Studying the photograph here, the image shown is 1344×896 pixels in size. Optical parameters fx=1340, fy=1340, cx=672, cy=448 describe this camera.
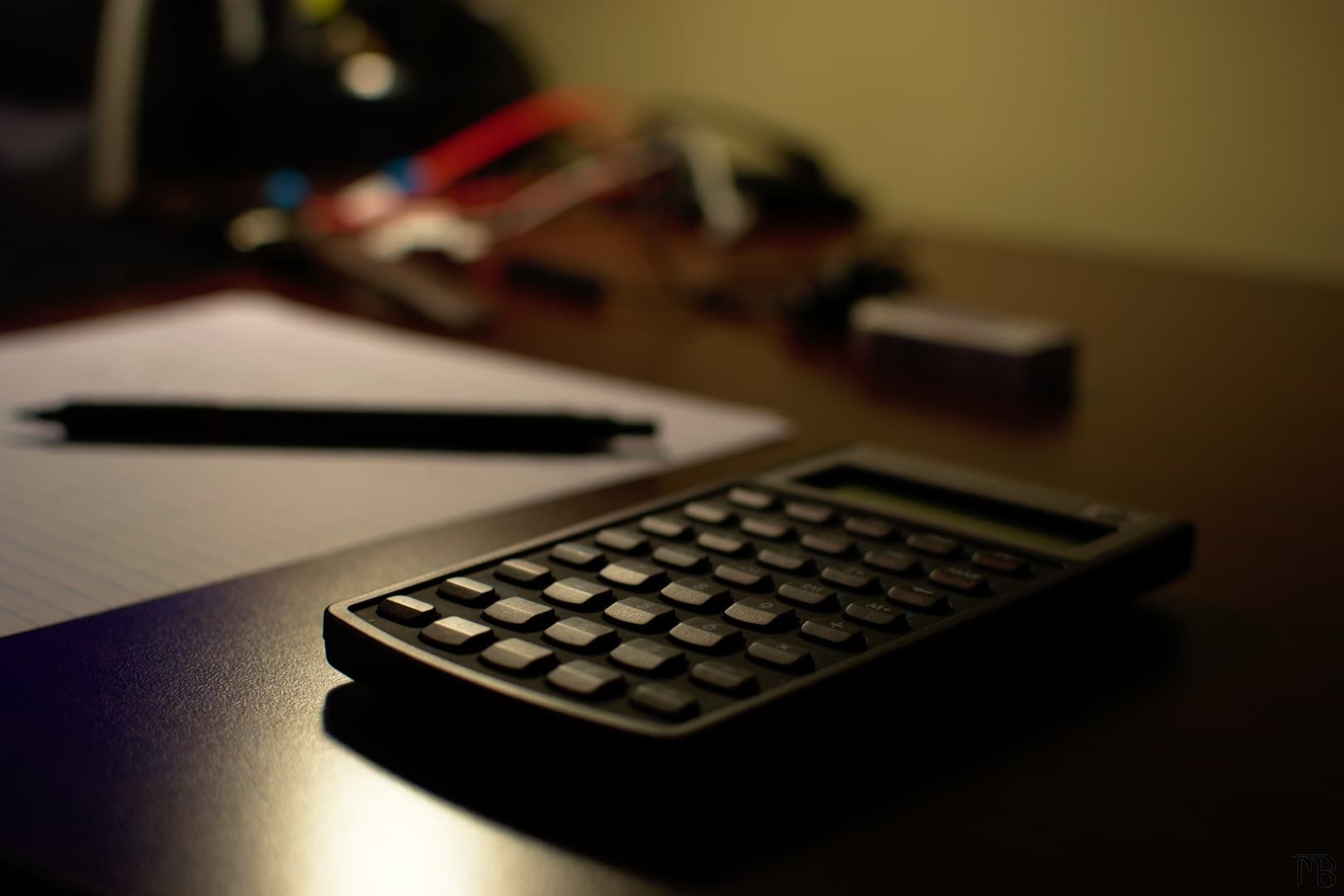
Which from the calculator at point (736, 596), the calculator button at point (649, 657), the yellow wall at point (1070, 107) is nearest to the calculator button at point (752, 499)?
the calculator at point (736, 596)

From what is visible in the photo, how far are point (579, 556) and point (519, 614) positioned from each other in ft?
0.13

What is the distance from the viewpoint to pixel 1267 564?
1.38 ft

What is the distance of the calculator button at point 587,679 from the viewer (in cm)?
28

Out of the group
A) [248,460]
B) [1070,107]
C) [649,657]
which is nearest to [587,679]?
[649,657]

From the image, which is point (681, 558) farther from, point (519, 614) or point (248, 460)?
point (248, 460)

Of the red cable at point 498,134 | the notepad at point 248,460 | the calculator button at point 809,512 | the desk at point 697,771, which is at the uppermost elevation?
the red cable at point 498,134

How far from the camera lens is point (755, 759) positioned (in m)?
0.27

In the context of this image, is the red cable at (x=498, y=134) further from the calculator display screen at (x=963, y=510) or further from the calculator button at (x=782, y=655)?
the calculator button at (x=782, y=655)

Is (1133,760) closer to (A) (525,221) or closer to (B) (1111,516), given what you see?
(B) (1111,516)

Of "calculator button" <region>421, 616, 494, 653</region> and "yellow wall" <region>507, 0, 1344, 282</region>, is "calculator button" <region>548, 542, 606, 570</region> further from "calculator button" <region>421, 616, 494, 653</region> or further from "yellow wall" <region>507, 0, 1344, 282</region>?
"yellow wall" <region>507, 0, 1344, 282</region>

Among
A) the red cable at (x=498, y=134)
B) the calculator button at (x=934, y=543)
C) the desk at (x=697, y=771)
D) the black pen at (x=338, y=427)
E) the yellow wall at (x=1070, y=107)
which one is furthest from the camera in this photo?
the red cable at (x=498, y=134)

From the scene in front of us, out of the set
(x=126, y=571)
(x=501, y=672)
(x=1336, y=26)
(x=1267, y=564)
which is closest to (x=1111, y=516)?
(x=1267, y=564)

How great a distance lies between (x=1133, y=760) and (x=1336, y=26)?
0.74 meters

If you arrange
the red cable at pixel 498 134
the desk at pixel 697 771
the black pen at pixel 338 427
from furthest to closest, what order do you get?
1. the red cable at pixel 498 134
2. the black pen at pixel 338 427
3. the desk at pixel 697 771
